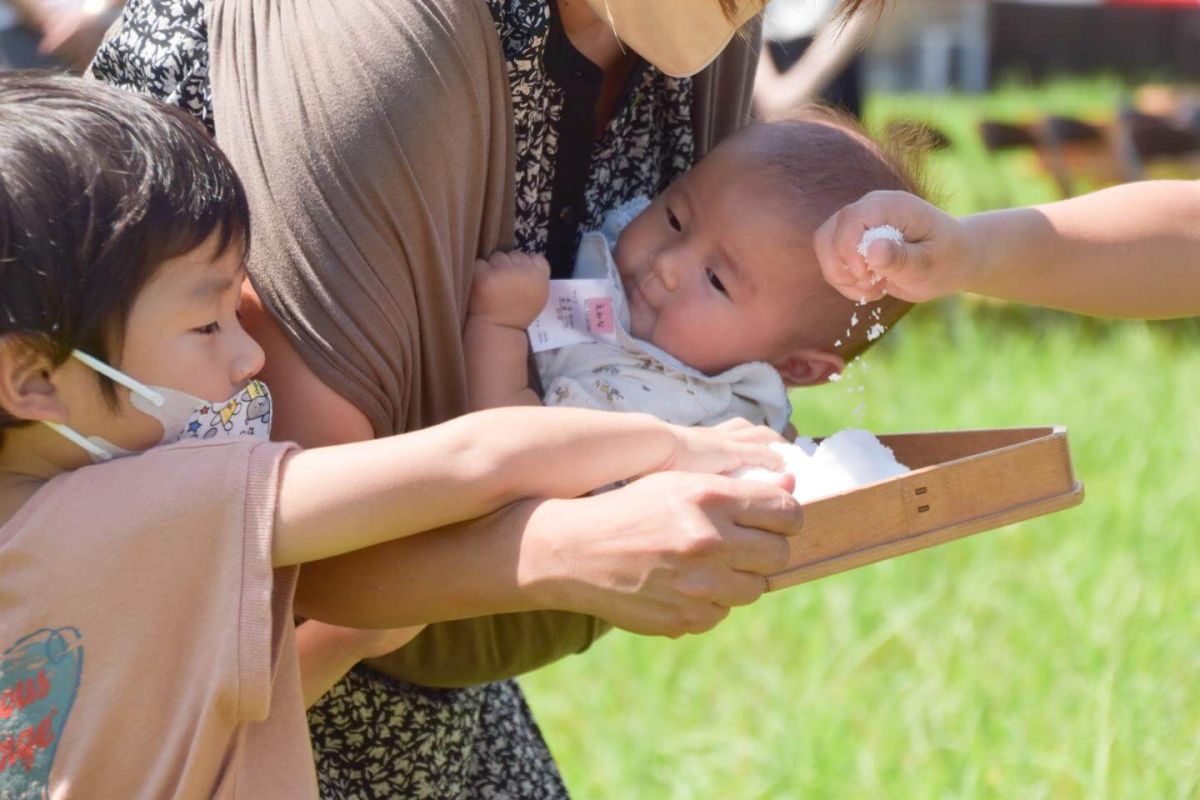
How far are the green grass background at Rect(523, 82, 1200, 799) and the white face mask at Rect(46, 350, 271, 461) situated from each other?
111 centimetres

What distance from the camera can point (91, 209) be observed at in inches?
60.7

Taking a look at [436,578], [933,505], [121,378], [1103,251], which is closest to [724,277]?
[1103,251]

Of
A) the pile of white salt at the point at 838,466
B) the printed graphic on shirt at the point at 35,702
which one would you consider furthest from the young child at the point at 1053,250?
the printed graphic on shirt at the point at 35,702

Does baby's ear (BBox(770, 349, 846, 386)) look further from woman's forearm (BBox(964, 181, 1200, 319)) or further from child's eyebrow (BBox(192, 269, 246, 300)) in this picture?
child's eyebrow (BBox(192, 269, 246, 300))

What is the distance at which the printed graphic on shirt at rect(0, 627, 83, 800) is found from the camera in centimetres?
152

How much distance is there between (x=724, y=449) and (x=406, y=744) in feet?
2.26

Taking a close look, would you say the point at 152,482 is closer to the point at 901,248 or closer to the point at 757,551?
the point at 757,551

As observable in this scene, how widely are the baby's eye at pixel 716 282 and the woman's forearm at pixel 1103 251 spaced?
0.36 m

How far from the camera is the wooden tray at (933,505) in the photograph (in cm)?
152

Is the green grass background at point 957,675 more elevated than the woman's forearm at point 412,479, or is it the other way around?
the woman's forearm at point 412,479

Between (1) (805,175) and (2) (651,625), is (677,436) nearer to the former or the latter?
(2) (651,625)

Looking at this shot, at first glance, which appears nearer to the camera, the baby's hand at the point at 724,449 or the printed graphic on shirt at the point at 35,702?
the printed graphic on shirt at the point at 35,702

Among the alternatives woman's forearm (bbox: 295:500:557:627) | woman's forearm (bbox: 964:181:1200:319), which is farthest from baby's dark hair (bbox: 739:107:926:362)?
woman's forearm (bbox: 295:500:557:627)

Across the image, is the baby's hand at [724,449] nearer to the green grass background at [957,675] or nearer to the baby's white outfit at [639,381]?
the baby's white outfit at [639,381]
